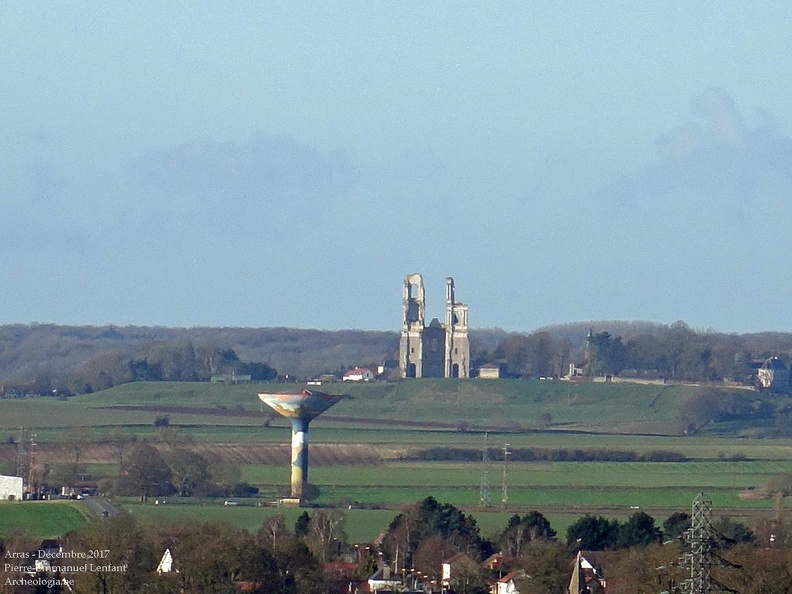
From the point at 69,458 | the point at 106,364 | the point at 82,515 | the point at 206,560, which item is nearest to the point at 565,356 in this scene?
the point at 106,364

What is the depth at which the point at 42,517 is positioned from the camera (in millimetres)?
66000

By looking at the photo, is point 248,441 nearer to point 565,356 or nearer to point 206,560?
point 206,560

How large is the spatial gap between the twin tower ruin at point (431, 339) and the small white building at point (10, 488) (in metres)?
74.8

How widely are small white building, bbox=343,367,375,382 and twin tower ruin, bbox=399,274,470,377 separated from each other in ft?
7.66

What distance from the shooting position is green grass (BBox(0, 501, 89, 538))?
62.2 m

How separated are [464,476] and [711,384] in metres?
61.3

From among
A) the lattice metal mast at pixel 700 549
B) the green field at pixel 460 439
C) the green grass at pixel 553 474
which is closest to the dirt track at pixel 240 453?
the green field at pixel 460 439

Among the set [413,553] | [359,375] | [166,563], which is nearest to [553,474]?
[413,553]

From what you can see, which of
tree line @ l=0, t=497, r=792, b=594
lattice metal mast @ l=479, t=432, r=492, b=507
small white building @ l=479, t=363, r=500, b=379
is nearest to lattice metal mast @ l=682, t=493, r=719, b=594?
tree line @ l=0, t=497, r=792, b=594

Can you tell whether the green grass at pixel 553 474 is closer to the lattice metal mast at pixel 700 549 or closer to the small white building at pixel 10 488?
the small white building at pixel 10 488

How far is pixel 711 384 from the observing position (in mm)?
146125

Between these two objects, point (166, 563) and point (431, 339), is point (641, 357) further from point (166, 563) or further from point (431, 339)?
point (166, 563)

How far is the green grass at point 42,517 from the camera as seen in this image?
204ft

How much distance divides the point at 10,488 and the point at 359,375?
247 ft
